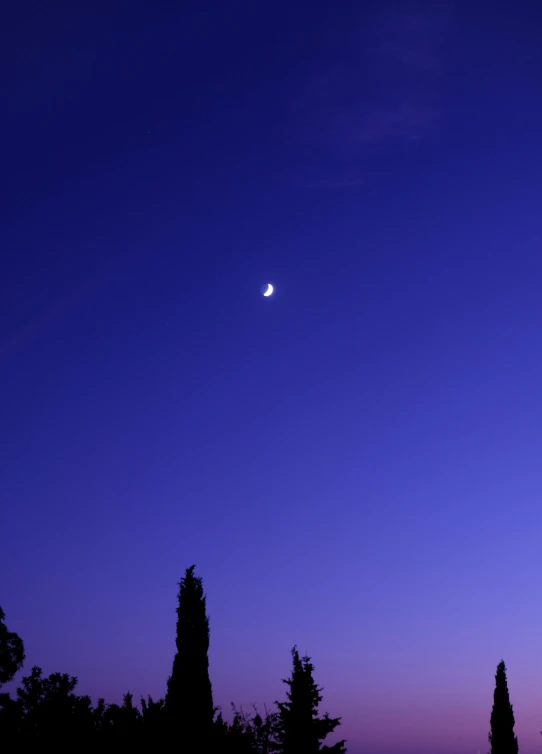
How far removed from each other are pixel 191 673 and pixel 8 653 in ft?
58.6

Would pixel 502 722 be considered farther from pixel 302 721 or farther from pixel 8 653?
pixel 8 653

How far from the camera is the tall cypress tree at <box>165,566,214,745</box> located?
33812mm

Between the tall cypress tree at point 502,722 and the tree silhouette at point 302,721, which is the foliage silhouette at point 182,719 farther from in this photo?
the tall cypress tree at point 502,722

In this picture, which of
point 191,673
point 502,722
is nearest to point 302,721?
point 191,673

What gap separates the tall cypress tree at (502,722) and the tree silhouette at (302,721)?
69.8ft

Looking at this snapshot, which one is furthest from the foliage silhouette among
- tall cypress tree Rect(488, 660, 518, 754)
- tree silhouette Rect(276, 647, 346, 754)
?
tall cypress tree Rect(488, 660, 518, 754)

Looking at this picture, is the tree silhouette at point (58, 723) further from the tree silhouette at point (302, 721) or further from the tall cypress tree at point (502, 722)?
the tall cypress tree at point (502, 722)

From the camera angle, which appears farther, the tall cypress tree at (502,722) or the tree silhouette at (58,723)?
the tall cypress tree at (502,722)

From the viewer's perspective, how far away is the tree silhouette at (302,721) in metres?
40.2

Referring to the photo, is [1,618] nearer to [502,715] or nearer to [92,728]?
[92,728]

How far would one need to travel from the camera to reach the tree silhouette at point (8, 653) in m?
46.6

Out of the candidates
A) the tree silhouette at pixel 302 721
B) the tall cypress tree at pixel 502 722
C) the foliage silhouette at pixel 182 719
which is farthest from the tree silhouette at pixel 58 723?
the tall cypress tree at pixel 502 722

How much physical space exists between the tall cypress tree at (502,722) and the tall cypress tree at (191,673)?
3110cm

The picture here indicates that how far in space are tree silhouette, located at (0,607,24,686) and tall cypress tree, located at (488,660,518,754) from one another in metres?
35.7
